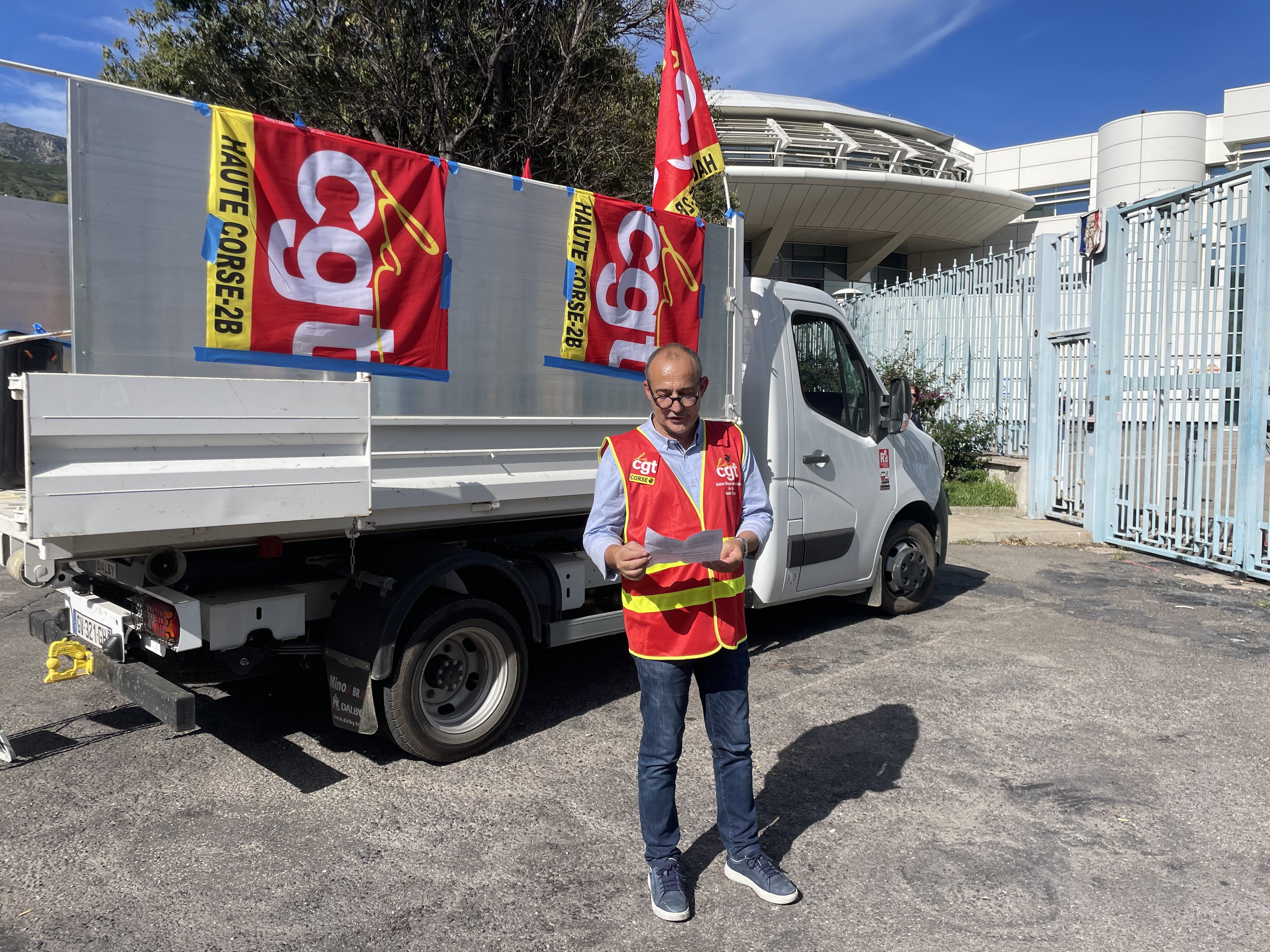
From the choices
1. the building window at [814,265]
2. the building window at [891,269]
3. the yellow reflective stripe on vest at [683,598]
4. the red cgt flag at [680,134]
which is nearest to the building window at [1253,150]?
the building window at [891,269]

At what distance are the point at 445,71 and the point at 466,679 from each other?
27.0 ft

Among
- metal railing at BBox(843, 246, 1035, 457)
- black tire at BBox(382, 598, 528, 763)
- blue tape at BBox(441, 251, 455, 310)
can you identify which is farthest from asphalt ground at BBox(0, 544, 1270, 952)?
metal railing at BBox(843, 246, 1035, 457)

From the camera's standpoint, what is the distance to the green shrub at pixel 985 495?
12.6 m

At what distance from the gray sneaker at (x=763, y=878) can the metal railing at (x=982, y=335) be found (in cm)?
1018

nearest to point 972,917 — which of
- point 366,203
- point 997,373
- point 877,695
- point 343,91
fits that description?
point 877,695

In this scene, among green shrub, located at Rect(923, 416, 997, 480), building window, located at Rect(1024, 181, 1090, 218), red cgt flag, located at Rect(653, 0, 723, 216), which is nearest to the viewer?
red cgt flag, located at Rect(653, 0, 723, 216)

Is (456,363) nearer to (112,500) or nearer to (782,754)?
(112,500)

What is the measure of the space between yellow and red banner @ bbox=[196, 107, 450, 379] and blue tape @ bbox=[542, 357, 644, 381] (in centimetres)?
63

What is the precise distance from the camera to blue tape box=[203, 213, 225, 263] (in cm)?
336

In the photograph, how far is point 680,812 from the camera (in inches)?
147

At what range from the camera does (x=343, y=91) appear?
10.3m

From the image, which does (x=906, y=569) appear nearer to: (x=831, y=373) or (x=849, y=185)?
(x=831, y=373)

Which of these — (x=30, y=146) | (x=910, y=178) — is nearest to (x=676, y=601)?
(x=30, y=146)

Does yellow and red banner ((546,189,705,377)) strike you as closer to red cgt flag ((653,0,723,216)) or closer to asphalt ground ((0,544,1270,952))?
red cgt flag ((653,0,723,216))
